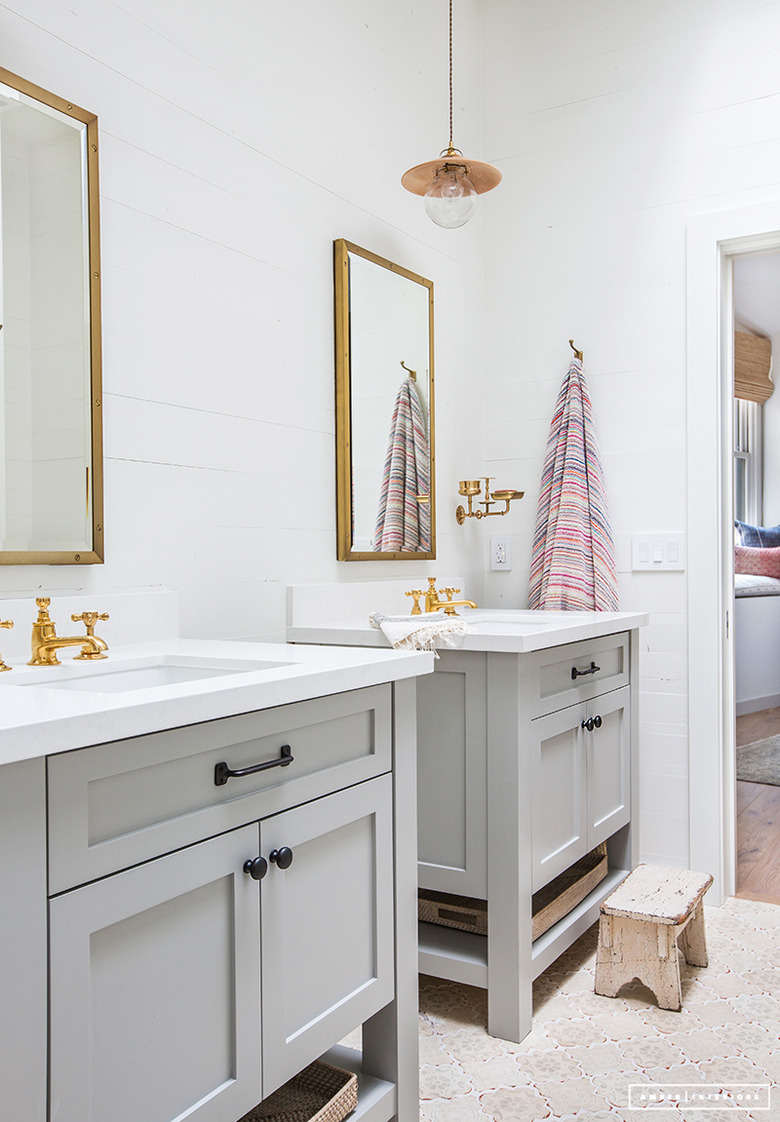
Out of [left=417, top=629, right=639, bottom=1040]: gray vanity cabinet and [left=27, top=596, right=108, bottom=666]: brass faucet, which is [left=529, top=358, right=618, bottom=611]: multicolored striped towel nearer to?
[left=417, top=629, right=639, bottom=1040]: gray vanity cabinet

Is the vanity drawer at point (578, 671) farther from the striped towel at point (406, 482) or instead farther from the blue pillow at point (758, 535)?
the blue pillow at point (758, 535)

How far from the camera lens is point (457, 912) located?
187 centimetres

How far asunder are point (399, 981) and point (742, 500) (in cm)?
530

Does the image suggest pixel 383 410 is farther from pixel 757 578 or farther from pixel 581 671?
pixel 757 578

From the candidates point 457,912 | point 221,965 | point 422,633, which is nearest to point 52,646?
point 221,965

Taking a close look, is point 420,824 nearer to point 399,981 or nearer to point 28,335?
point 399,981

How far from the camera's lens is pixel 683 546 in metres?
2.60

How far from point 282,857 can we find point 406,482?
1.46 meters

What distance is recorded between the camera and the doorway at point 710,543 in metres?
2.53

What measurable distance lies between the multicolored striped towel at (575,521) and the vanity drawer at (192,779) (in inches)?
56.7

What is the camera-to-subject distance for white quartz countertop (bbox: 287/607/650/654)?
176cm

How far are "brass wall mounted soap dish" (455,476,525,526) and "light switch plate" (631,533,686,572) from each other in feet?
1.30

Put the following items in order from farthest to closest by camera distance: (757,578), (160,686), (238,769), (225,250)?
(757,578) → (225,250) → (160,686) → (238,769)

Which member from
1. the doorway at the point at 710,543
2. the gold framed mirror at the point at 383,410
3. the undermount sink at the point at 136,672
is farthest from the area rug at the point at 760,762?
the undermount sink at the point at 136,672
